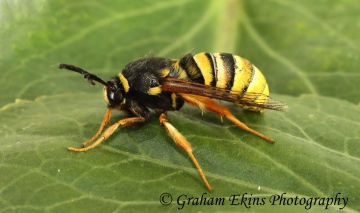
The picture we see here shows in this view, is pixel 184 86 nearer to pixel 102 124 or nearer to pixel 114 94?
pixel 114 94

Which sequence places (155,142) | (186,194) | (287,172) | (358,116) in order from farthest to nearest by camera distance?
(358,116) < (155,142) < (287,172) < (186,194)

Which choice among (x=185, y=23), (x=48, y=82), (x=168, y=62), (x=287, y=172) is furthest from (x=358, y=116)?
(x=48, y=82)

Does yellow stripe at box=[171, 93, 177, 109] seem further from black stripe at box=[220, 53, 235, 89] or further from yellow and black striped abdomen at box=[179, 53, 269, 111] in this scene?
black stripe at box=[220, 53, 235, 89]

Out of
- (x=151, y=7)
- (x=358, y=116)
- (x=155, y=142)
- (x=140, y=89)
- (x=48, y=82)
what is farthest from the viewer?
(x=151, y=7)

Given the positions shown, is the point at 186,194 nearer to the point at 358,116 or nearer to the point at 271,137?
the point at 271,137

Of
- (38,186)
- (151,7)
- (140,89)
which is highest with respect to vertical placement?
(151,7)

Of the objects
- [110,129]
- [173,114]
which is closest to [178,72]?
[173,114]

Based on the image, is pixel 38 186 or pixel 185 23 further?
pixel 185 23

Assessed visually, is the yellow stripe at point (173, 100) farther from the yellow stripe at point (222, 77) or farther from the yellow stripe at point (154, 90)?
the yellow stripe at point (222, 77)

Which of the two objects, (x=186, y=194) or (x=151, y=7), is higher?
(x=151, y=7)
